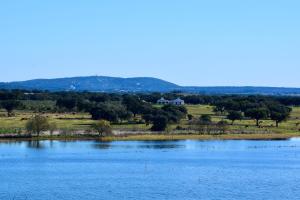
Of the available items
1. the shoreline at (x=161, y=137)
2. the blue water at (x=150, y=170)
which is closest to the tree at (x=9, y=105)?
the shoreline at (x=161, y=137)

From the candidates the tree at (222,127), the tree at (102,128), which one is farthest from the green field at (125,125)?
the tree at (102,128)

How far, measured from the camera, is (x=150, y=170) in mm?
60656

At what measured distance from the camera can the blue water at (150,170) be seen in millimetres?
48078

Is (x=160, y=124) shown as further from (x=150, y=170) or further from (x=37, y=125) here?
(x=150, y=170)

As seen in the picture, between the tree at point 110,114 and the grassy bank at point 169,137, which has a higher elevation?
the tree at point 110,114

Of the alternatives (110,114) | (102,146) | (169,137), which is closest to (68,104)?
(110,114)

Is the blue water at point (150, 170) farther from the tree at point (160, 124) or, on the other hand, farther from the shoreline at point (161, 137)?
the tree at point (160, 124)

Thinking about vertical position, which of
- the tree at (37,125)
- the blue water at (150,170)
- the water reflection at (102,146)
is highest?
the tree at (37,125)

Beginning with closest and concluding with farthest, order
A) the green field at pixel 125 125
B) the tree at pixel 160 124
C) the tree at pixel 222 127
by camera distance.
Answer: the tree at pixel 160 124
the green field at pixel 125 125
the tree at pixel 222 127

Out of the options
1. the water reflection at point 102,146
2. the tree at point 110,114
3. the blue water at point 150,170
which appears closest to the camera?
the blue water at point 150,170

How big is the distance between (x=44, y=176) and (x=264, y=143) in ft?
125

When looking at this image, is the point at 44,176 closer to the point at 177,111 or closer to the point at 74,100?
the point at 177,111

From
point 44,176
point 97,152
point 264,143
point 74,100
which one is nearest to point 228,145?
point 264,143

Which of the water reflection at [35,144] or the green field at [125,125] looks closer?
the water reflection at [35,144]
